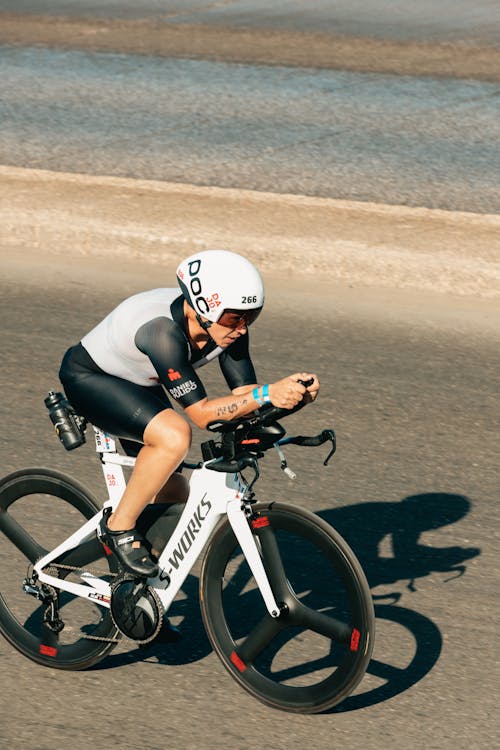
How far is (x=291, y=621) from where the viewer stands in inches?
193

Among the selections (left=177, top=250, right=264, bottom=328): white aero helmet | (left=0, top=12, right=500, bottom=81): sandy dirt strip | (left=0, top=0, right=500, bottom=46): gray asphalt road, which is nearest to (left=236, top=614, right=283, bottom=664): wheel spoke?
(left=177, top=250, right=264, bottom=328): white aero helmet

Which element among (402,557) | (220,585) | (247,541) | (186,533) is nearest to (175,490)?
(186,533)

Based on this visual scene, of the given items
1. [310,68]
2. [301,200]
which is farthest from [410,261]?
[310,68]

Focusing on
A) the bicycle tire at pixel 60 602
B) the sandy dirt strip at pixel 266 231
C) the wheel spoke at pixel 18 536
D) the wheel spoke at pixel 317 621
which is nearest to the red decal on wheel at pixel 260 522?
the wheel spoke at pixel 317 621

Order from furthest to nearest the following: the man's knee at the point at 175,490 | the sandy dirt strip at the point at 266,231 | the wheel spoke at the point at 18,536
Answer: the sandy dirt strip at the point at 266,231
the wheel spoke at the point at 18,536
the man's knee at the point at 175,490

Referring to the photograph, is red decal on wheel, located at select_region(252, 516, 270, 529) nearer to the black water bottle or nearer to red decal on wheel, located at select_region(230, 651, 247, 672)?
red decal on wheel, located at select_region(230, 651, 247, 672)

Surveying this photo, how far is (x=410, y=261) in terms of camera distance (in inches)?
397

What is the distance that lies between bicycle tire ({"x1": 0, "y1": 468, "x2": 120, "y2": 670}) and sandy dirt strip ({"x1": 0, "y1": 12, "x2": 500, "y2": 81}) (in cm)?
1276

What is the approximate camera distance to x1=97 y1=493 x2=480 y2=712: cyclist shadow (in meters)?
5.30

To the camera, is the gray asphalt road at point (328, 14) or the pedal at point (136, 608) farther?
the gray asphalt road at point (328, 14)

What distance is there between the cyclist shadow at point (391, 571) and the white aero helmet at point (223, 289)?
5.10 feet

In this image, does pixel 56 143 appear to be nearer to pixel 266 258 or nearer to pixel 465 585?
pixel 266 258

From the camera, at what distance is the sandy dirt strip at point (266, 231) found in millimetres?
10094

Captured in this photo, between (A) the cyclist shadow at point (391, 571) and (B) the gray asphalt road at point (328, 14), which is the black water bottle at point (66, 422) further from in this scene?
(B) the gray asphalt road at point (328, 14)
